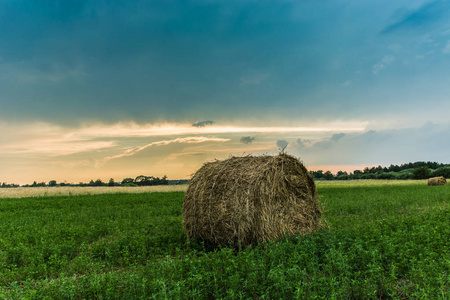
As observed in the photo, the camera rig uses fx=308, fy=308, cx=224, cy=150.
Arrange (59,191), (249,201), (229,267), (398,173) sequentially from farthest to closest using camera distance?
1. (398,173)
2. (59,191)
3. (249,201)
4. (229,267)

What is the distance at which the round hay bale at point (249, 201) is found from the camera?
317 inches

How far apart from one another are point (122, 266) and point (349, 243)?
5.42 metres

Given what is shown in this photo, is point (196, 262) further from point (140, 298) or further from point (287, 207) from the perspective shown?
point (287, 207)

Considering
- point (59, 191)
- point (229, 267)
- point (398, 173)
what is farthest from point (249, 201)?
point (398, 173)

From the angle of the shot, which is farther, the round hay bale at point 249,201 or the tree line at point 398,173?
the tree line at point 398,173

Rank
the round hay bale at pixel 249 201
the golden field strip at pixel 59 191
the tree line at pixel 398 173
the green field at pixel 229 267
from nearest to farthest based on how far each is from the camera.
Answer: the green field at pixel 229 267, the round hay bale at pixel 249 201, the golden field strip at pixel 59 191, the tree line at pixel 398 173

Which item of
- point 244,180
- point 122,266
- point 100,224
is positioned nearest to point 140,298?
point 122,266

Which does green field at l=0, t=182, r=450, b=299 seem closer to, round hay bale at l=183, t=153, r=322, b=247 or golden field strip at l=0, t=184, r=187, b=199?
round hay bale at l=183, t=153, r=322, b=247

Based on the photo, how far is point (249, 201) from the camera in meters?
8.09

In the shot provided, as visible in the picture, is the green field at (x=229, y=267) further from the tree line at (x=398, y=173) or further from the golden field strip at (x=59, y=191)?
the tree line at (x=398, y=173)

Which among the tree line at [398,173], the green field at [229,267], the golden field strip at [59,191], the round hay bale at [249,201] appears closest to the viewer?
the green field at [229,267]

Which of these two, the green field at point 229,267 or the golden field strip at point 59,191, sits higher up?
the golden field strip at point 59,191

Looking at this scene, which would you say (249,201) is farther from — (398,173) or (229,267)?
(398,173)

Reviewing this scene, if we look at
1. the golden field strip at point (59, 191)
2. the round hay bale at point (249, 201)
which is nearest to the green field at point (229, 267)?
the round hay bale at point (249, 201)
